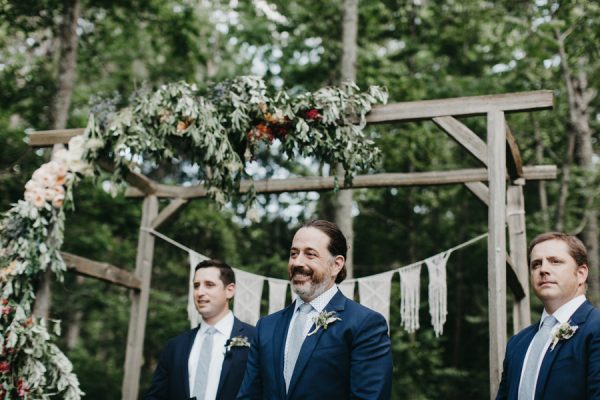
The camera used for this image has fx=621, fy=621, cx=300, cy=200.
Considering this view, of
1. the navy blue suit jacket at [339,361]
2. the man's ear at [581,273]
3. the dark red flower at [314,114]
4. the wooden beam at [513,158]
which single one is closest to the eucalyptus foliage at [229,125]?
the dark red flower at [314,114]

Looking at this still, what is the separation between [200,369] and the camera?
365cm

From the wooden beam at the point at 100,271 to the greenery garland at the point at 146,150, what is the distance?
0.56 meters

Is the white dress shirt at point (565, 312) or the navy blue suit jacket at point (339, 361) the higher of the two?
the white dress shirt at point (565, 312)

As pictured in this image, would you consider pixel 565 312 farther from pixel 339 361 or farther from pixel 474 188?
pixel 474 188

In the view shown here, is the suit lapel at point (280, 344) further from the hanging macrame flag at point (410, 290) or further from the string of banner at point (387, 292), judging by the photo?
the hanging macrame flag at point (410, 290)

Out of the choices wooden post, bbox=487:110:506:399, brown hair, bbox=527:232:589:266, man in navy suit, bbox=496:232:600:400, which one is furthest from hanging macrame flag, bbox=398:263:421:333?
brown hair, bbox=527:232:589:266

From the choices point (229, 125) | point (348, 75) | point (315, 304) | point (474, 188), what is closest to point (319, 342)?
point (315, 304)

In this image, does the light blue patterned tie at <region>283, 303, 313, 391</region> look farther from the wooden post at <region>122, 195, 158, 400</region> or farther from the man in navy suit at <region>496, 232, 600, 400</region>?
the wooden post at <region>122, 195, 158, 400</region>

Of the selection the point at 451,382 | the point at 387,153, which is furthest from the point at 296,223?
the point at 451,382

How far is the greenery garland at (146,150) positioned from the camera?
3592 mm

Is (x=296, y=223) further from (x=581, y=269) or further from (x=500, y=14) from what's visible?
(x=581, y=269)

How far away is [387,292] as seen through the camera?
182 inches

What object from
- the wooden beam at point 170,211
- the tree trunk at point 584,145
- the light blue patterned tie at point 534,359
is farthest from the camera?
the tree trunk at point 584,145

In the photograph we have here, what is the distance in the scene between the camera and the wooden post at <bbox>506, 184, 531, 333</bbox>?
439cm
